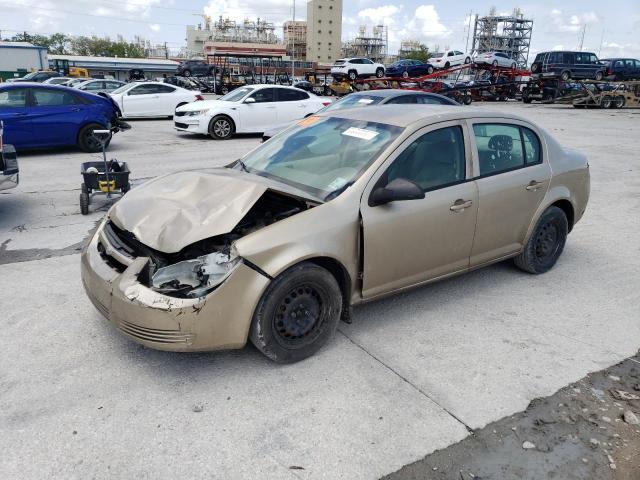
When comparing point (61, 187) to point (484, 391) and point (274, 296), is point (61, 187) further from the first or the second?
point (484, 391)

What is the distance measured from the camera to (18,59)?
186ft

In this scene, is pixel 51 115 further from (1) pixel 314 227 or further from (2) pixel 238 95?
(1) pixel 314 227

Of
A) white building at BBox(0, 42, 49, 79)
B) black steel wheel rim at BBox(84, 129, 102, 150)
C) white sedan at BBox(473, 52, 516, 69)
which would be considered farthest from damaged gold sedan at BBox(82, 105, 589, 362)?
white building at BBox(0, 42, 49, 79)

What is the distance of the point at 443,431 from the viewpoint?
287 centimetres

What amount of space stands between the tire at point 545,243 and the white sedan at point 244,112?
11252mm

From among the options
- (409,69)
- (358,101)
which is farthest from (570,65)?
(358,101)

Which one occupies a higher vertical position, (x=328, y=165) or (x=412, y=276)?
(x=328, y=165)

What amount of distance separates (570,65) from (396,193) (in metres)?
39.7

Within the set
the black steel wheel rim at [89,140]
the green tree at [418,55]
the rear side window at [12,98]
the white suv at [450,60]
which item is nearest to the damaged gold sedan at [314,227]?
the black steel wheel rim at [89,140]

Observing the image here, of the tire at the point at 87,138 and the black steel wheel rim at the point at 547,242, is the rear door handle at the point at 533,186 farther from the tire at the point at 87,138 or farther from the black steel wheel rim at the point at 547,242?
the tire at the point at 87,138

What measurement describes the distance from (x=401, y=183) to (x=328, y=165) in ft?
2.15

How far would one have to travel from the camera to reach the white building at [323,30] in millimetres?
118750

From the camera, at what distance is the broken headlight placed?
3070 mm

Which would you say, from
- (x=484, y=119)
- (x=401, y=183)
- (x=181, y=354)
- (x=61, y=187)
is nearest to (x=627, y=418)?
(x=401, y=183)
